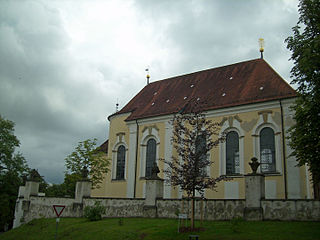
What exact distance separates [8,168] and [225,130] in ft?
81.4

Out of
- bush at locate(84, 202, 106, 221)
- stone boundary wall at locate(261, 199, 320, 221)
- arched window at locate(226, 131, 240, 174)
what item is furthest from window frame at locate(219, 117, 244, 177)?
bush at locate(84, 202, 106, 221)

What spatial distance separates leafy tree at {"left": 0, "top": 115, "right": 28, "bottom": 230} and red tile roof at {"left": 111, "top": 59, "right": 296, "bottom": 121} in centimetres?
1420

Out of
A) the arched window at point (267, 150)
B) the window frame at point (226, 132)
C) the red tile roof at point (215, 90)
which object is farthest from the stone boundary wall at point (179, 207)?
the red tile roof at point (215, 90)

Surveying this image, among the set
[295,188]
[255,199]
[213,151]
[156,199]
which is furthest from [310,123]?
[213,151]

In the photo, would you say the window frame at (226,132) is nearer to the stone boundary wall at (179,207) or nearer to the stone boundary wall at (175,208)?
the stone boundary wall at (179,207)

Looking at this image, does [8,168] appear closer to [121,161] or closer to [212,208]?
[121,161]

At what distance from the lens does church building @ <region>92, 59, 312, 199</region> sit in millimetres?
22875

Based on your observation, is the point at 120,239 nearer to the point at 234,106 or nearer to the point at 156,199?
the point at 156,199

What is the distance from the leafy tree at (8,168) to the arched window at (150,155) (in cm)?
1691

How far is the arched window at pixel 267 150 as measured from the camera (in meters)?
23.1

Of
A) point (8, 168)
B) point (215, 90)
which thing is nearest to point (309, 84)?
point (215, 90)

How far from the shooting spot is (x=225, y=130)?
25.4 metres

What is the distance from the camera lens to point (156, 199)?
65.3ft

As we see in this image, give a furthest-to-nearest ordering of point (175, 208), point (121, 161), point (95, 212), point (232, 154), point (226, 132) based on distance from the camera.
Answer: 1. point (121, 161)
2. point (232, 154)
3. point (226, 132)
4. point (95, 212)
5. point (175, 208)
